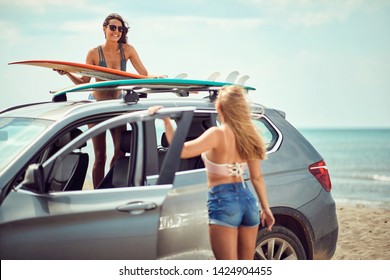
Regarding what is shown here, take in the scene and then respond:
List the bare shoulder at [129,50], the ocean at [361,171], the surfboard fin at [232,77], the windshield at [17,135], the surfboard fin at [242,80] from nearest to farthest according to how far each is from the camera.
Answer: the windshield at [17,135]
the surfboard fin at [242,80]
the surfboard fin at [232,77]
the bare shoulder at [129,50]
the ocean at [361,171]

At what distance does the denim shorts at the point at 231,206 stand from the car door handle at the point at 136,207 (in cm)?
36

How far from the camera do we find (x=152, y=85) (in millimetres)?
4883

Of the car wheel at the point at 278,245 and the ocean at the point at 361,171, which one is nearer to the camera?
the car wheel at the point at 278,245

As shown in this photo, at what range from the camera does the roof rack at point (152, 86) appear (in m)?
4.73

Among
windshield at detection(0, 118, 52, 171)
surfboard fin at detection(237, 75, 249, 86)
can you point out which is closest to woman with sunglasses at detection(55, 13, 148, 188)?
windshield at detection(0, 118, 52, 171)

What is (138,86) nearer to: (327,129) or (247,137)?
(247,137)

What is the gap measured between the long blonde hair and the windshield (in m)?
1.14

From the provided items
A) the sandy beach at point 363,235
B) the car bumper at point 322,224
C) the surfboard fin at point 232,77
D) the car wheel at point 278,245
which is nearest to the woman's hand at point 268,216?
the car wheel at point 278,245

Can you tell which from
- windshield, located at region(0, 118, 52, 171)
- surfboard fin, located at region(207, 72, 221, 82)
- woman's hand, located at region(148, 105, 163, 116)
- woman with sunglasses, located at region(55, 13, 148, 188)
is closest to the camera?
woman's hand, located at region(148, 105, 163, 116)

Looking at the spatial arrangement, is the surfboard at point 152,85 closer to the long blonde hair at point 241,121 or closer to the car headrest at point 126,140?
the car headrest at point 126,140

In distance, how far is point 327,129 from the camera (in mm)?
82062

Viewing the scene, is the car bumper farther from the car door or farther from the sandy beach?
the sandy beach

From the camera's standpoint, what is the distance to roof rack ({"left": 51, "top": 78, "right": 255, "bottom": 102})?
15.5 feet
